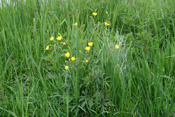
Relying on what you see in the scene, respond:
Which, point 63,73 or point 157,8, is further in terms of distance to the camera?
point 157,8

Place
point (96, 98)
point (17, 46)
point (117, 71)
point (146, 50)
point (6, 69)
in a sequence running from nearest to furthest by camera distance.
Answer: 1. point (96, 98)
2. point (117, 71)
3. point (6, 69)
4. point (146, 50)
5. point (17, 46)

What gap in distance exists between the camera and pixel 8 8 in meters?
2.76

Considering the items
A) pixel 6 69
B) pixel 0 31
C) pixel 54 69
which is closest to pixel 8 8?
pixel 0 31

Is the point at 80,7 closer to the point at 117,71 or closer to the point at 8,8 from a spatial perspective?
the point at 8,8

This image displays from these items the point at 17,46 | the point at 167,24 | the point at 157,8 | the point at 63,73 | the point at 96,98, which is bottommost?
the point at 96,98

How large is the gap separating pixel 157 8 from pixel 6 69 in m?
1.88

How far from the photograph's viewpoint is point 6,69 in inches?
77.0

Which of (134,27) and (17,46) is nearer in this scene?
(17,46)

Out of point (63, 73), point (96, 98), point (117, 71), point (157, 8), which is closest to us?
point (96, 98)

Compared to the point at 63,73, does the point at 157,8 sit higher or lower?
higher

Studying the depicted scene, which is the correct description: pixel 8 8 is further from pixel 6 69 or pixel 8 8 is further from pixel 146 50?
pixel 146 50

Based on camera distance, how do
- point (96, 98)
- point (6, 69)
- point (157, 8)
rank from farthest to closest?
point (157, 8) → point (6, 69) → point (96, 98)

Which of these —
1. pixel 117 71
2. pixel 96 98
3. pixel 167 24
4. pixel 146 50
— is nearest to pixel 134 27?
pixel 167 24

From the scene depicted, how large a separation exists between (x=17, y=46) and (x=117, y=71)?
111cm
